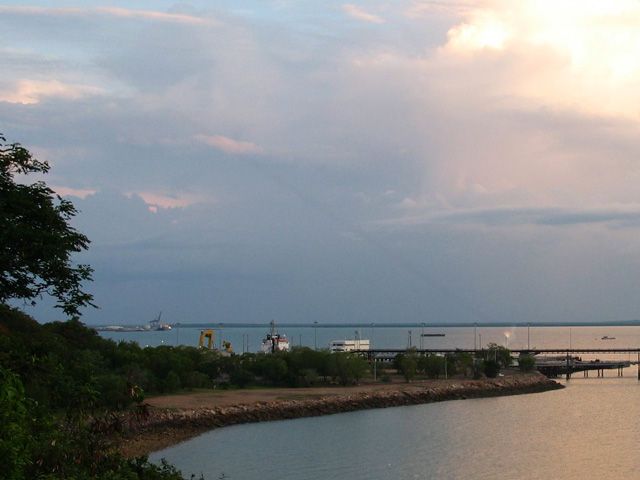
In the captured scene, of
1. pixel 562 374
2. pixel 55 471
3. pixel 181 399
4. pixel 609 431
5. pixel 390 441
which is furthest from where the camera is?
pixel 562 374

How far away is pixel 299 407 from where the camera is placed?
76375 millimetres

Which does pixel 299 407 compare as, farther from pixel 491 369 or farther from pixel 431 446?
pixel 491 369

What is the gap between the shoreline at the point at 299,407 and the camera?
57.6 meters

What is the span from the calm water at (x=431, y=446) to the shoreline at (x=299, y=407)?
71.7 inches

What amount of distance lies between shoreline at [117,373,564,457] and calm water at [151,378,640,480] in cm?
182

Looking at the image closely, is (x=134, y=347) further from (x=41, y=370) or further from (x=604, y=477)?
(x=41, y=370)

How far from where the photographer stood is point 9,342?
21.1m

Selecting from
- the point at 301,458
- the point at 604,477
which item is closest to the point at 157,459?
the point at 301,458

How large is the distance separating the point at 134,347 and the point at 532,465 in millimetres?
47455

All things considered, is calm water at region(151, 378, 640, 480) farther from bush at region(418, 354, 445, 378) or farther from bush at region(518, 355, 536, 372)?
bush at region(518, 355, 536, 372)

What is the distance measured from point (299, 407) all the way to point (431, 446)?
21159 mm

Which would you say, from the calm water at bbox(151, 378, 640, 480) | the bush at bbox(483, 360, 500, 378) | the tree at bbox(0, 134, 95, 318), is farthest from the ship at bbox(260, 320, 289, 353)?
the tree at bbox(0, 134, 95, 318)

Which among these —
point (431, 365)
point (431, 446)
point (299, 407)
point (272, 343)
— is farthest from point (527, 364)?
point (431, 446)

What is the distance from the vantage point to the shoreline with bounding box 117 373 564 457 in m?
57.6
